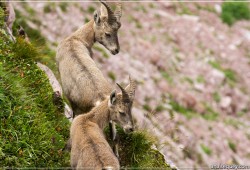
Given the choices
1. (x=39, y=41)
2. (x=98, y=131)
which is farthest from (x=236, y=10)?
(x=98, y=131)

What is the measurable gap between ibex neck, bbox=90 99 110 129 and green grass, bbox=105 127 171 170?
3.21ft

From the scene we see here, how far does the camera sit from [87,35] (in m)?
13.9

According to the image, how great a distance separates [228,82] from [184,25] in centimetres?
534

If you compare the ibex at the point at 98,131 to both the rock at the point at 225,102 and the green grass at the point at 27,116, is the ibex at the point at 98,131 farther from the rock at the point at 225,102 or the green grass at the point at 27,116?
the rock at the point at 225,102

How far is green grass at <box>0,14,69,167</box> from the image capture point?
983cm

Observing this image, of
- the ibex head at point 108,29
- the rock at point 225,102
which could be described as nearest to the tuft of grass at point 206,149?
the rock at point 225,102

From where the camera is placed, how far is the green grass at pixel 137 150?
1103cm

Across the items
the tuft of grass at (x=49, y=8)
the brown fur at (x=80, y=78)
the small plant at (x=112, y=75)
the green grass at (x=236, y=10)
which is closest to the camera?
the brown fur at (x=80, y=78)

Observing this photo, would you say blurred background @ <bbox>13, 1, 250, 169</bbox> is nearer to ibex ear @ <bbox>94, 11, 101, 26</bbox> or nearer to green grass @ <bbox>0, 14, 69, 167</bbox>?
ibex ear @ <bbox>94, 11, 101, 26</bbox>

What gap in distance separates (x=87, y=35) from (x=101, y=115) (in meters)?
4.13

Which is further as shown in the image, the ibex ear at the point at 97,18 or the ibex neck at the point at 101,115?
the ibex ear at the point at 97,18

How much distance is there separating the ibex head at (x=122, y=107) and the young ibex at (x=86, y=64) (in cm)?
48

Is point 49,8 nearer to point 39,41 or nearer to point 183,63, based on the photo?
point 39,41

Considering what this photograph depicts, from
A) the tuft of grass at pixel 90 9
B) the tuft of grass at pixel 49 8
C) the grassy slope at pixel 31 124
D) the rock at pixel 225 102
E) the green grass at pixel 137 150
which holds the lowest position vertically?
the rock at pixel 225 102
